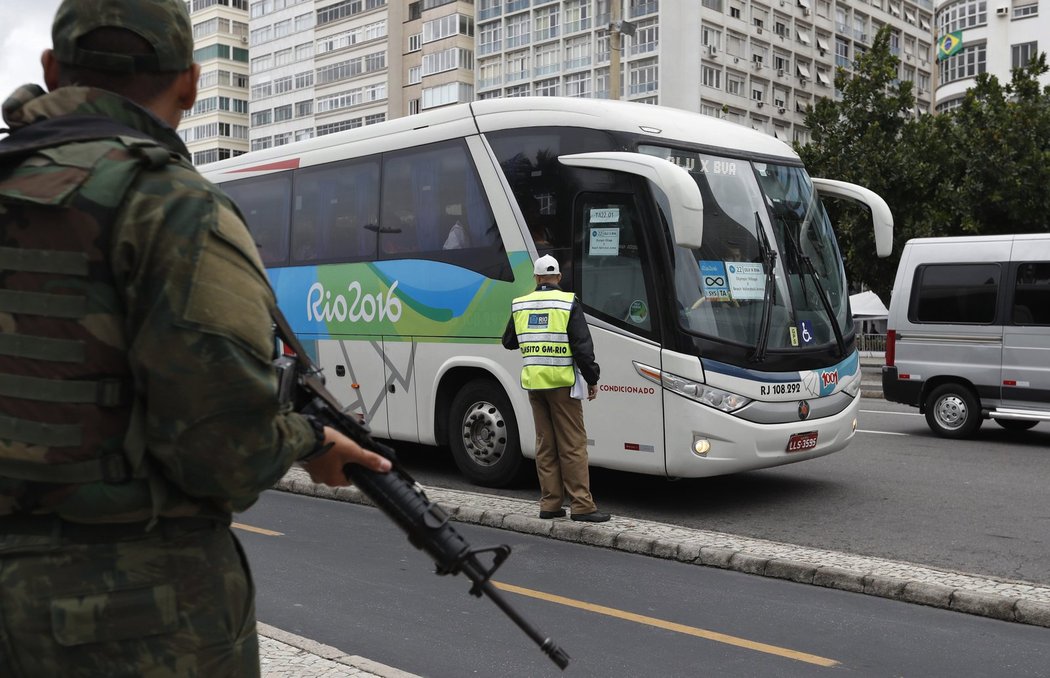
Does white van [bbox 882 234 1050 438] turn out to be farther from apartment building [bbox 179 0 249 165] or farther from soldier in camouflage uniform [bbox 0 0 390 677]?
apartment building [bbox 179 0 249 165]

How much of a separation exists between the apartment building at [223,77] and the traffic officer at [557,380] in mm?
92152

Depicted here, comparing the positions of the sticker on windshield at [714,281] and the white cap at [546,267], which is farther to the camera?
the sticker on windshield at [714,281]

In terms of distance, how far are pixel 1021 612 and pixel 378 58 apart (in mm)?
81361

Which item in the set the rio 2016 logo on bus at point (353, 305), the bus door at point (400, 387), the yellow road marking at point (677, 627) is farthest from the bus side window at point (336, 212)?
the yellow road marking at point (677, 627)

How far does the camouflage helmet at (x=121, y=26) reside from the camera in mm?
1956

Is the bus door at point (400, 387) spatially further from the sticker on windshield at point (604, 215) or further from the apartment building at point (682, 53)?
the apartment building at point (682, 53)

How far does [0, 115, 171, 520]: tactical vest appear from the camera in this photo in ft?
5.96

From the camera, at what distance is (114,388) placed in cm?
184

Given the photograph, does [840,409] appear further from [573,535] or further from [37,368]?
[37,368]

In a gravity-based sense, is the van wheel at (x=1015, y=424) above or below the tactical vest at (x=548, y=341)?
below

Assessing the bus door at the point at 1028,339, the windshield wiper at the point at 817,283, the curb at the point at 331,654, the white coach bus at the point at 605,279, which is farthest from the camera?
the bus door at the point at 1028,339

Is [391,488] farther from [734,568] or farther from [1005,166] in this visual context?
[1005,166]

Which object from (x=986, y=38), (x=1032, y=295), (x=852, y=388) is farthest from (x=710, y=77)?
(x=852, y=388)

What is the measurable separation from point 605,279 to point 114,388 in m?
7.62
